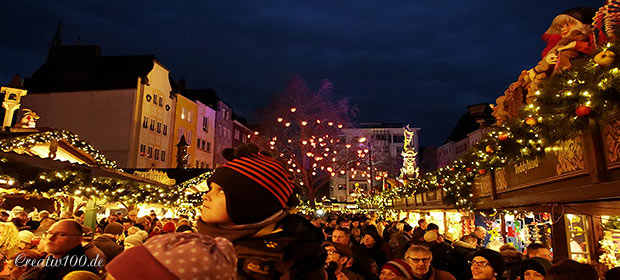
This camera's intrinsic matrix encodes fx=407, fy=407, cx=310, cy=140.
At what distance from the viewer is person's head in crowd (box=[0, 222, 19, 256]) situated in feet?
17.6

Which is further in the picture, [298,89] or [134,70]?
[134,70]

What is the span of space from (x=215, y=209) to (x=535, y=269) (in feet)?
11.5

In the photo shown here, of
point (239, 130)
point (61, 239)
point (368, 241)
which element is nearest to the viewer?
point (61, 239)

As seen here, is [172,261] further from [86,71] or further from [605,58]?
[86,71]

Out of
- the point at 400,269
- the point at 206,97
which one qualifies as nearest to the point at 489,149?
the point at 400,269

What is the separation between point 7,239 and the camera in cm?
544

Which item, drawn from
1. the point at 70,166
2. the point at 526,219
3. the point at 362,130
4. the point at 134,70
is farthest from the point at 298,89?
Answer: the point at 362,130

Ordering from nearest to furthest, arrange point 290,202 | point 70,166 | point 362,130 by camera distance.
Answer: point 290,202 < point 70,166 < point 362,130

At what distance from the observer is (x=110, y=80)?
3603 cm

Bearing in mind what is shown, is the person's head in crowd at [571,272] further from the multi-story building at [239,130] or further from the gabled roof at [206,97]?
the multi-story building at [239,130]

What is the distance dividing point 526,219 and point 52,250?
1201 cm

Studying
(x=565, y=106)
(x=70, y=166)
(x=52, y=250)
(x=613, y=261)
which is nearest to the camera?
(x=52, y=250)

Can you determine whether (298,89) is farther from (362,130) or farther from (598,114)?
(362,130)

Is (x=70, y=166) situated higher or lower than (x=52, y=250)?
higher
